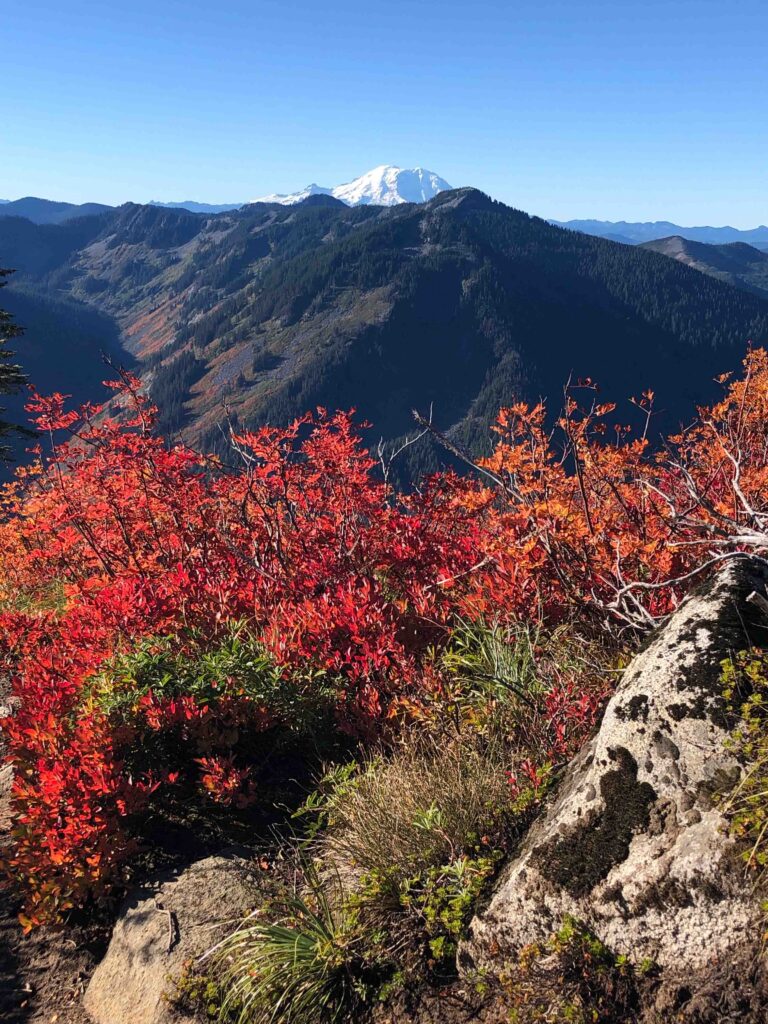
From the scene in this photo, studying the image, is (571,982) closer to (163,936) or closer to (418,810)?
(418,810)

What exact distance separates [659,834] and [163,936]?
102 inches

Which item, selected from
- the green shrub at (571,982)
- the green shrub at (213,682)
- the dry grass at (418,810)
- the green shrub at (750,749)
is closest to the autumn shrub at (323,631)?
the green shrub at (213,682)

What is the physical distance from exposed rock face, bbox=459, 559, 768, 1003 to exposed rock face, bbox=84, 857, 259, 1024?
140 cm

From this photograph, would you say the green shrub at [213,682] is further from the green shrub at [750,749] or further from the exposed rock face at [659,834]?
the green shrub at [750,749]

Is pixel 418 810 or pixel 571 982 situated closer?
pixel 571 982

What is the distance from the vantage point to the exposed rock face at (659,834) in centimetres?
216

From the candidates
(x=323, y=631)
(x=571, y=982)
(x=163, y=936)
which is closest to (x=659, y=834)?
(x=571, y=982)

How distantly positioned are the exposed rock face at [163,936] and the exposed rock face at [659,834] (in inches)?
55.2

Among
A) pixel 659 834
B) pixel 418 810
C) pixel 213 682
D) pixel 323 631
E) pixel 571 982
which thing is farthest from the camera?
pixel 323 631

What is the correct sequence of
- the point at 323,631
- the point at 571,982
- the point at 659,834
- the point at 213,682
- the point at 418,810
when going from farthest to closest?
the point at 323,631 → the point at 213,682 → the point at 418,810 → the point at 659,834 → the point at 571,982

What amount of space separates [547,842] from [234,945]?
1.65 m

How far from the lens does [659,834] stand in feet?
7.78

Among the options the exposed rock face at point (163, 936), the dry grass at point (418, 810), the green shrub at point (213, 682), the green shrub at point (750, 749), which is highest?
the green shrub at point (750, 749)

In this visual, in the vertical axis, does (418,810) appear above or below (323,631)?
below
